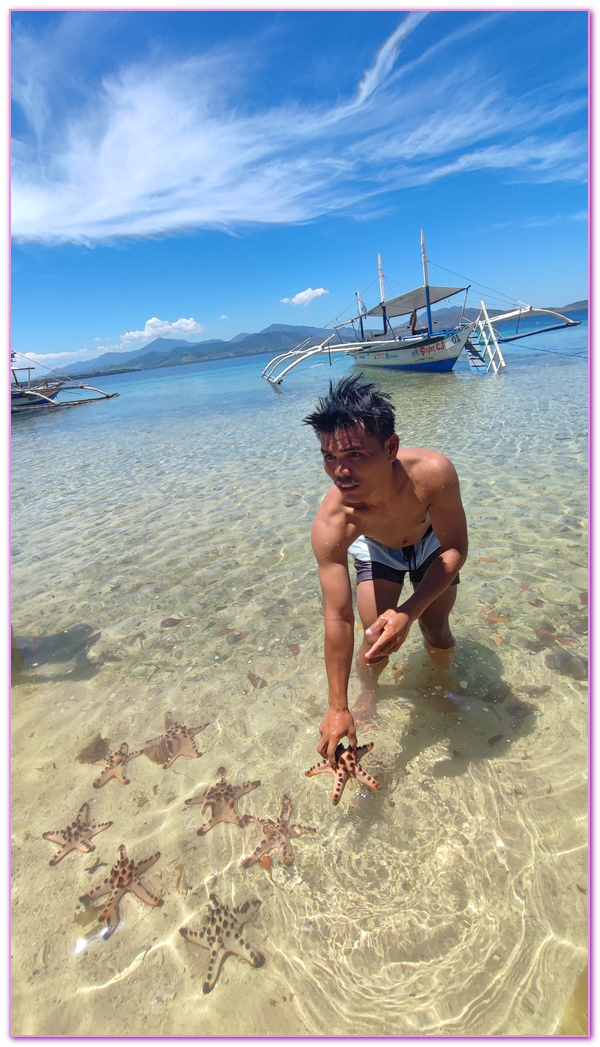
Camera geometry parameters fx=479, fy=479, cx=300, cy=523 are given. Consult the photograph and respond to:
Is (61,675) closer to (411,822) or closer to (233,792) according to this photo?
(233,792)

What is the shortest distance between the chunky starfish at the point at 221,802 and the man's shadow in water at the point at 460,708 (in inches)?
36.5

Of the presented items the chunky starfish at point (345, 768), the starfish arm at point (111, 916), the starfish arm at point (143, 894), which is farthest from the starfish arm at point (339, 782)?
the starfish arm at point (111, 916)

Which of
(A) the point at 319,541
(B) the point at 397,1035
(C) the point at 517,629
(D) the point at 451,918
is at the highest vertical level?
(A) the point at 319,541

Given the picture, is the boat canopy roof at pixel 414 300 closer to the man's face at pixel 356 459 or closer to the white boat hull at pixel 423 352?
the white boat hull at pixel 423 352

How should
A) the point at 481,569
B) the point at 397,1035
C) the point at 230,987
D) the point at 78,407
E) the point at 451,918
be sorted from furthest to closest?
the point at 78,407 → the point at 481,569 → the point at 451,918 → the point at 230,987 → the point at 397,1035

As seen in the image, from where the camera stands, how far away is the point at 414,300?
3562cm

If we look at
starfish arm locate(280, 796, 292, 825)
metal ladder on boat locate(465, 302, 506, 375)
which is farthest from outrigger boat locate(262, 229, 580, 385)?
starfish arm locate(280, 796, 292, 825)

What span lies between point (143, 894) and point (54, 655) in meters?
2.65

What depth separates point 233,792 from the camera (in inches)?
111

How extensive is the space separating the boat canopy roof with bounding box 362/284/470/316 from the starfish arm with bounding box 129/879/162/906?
3655 centimetres

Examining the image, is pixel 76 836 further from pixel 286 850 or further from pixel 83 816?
pixel 286 850

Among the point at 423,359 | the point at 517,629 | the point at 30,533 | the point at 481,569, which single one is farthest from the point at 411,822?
the point at 423,359

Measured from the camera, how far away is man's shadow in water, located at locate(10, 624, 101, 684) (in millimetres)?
4105

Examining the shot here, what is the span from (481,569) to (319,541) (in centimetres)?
284
